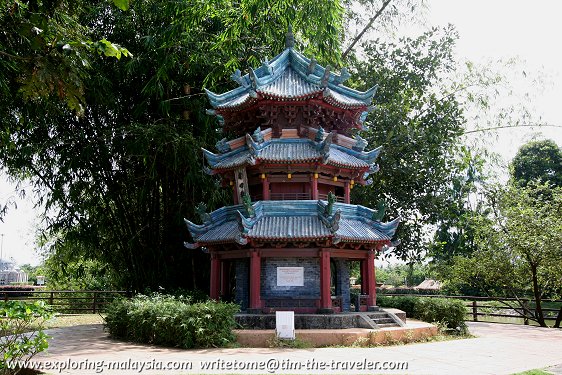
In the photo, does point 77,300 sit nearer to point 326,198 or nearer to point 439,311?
point 326,198

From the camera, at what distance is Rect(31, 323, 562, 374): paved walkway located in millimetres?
7426

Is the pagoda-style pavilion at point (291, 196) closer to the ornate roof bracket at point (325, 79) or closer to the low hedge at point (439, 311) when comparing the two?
the ornate roof bracket at point (325, 79)

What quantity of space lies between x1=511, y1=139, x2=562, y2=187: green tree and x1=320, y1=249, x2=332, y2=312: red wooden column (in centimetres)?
2833

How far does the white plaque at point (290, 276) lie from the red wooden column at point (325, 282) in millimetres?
532

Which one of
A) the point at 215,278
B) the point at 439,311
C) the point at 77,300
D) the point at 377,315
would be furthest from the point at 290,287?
the point at 77,300

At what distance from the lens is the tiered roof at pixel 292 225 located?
11195 millimetres

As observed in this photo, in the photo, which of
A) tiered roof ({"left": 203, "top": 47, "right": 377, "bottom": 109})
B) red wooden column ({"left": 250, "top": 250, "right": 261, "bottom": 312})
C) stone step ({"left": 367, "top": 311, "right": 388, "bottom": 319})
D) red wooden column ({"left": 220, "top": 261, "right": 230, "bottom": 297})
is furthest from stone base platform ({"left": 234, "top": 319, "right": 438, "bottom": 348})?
tiered roof ({"left": 203, "top": 47, "right": 377, "bottom": 109})

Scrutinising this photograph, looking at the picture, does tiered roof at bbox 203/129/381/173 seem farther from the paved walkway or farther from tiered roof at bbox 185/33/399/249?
the paved walkway

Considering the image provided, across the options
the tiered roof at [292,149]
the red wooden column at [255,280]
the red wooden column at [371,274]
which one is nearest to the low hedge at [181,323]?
the red wooden column at [255,280]

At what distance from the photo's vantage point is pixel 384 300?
51.1ft

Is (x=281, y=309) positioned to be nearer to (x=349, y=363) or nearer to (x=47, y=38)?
(x=349, y=363)

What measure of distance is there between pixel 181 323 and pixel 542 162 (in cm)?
3322

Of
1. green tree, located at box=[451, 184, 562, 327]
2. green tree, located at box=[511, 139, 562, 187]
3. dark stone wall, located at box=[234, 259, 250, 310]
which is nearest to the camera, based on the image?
dark stone wall, located at box=[234, 259, 250, 310]

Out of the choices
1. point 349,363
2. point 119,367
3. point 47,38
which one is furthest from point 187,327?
point 47,38
